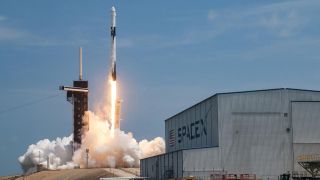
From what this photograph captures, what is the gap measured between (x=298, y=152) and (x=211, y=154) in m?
11.5

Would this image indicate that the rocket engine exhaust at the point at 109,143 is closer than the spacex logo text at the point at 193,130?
No

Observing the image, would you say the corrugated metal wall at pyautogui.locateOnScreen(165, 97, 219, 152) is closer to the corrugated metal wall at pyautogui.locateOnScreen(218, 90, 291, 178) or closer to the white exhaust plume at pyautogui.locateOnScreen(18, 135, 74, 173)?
the corrugated metal wall at pyautogui.locateOnScreen(218, 90, 291, 178)

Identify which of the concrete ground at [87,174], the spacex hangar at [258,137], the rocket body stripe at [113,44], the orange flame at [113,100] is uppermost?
the rocket body stripe at [113,44]

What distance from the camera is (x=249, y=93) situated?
9012 cm

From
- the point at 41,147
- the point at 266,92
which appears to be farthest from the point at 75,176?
the point at 266,92

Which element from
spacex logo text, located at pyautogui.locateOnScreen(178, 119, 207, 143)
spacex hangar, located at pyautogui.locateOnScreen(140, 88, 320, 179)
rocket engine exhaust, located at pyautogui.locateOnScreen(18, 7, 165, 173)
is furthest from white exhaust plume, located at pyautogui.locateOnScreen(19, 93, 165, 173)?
spacex hangar, located at pyautogui.locateOnScreen(140, 88, 320, 179)

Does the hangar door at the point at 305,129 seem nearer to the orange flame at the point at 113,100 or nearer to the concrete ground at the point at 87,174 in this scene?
the concrete ground at the point at 87,174

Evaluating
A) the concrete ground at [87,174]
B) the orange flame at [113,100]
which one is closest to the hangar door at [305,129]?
the concrete ground at [87,174]

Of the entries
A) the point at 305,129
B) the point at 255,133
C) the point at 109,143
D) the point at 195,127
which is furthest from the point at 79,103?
the point at 305,129

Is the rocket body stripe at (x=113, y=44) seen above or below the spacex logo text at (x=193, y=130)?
above

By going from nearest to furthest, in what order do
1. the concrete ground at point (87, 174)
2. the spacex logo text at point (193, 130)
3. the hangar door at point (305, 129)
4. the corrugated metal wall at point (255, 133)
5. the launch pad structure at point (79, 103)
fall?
the corrugated metal wall at point (255, 133), the hangar door at point (305, 129), the spacex logo text at point (193, 130), the concrete ground at point (87, 174), the launch pad structure at point (79, 103)

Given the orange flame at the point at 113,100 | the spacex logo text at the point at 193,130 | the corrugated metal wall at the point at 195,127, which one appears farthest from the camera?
the orange flame at the point at 113,100

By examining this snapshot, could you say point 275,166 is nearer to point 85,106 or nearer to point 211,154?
point 211,154

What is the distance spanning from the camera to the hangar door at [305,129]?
295 feet
